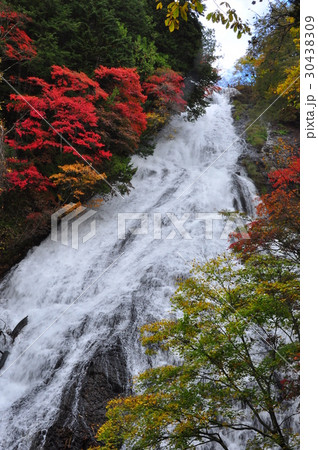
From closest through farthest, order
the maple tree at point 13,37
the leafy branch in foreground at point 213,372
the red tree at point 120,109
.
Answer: the leafy branch in foreground at point 213,372 < the maple tree at point 13,37 < the red tree at point 120,109

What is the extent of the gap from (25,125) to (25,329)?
6.51 meters

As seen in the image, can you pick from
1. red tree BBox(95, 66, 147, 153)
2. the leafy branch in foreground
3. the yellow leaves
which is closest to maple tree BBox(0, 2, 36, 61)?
red tree BBox(95, 66, 147, 153)

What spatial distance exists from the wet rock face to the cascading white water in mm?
130

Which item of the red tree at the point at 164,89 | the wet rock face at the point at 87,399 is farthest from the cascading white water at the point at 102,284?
the red tree at the point at 164,89

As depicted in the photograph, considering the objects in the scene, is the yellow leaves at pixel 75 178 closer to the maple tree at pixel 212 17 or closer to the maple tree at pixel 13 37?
the maple tree at pixel 13 37

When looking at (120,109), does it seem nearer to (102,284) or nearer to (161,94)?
(161,94)

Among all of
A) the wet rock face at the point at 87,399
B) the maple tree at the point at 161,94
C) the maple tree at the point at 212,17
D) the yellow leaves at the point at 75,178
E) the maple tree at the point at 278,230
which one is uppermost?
the maple tree at the point at 161,94

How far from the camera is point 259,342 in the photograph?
24.0 feet

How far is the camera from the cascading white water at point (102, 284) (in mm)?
7062

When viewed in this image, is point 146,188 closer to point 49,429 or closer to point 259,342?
point 259,342

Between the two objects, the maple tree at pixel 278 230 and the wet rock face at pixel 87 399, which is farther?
the wet rock face at pixel 87 399

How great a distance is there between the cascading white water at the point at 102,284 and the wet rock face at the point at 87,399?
13 cm
